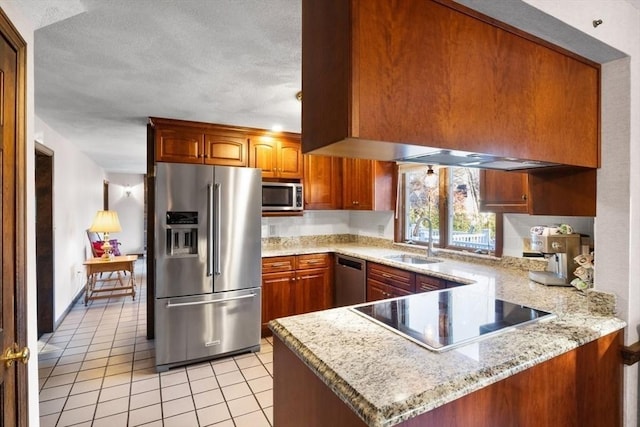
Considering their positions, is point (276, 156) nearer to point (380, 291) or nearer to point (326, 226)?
point (326, 226)

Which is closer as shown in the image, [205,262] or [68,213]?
[205,262]

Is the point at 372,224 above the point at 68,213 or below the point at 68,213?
below

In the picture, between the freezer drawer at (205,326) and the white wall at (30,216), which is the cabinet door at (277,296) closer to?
the freezer drawer at (205,326)

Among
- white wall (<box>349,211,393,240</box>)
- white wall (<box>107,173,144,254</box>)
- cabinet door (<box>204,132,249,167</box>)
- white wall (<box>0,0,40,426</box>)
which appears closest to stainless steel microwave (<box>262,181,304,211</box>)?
cabinet door (<box>204,132,249,167</box>)

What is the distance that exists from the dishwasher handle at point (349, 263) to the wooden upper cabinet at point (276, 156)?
110 centimetres

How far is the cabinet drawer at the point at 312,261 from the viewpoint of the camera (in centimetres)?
364

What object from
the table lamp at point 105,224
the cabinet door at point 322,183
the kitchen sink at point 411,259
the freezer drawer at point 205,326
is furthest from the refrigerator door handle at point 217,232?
the table lamp at point 105,224

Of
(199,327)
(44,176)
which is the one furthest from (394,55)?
(44,176)

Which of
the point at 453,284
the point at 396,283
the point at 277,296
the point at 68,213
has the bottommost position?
the point at 277,296

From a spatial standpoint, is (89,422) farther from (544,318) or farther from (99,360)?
(544,318)

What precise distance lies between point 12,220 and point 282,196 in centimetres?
261

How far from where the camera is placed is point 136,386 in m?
2.60

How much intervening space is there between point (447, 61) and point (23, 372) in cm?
192

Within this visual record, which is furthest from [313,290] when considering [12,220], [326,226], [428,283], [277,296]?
[12,220]
